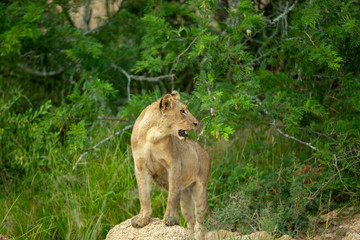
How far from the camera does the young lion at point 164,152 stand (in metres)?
4.52

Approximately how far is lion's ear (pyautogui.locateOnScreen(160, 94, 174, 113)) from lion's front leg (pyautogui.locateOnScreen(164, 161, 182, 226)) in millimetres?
518

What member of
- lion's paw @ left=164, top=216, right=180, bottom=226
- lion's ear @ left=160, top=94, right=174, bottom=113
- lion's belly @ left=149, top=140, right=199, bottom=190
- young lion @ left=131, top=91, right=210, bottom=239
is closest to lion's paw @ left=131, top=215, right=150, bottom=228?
young lion @ left=131, top=91, right=210, bottom=239

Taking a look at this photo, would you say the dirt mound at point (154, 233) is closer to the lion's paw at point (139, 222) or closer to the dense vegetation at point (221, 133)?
the lion's paw at point (139, 222)

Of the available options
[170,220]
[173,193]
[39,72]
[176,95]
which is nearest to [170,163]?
[173,193]

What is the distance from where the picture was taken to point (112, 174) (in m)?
6.88

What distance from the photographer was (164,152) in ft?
15.1

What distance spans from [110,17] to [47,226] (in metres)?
4.93

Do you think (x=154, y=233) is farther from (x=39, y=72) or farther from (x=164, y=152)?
(x=39, y=72)

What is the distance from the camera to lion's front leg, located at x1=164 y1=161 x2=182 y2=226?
460 cm

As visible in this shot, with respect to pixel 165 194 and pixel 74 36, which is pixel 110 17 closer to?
pixel 74 36

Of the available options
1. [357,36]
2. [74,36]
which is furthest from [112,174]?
[357,36]

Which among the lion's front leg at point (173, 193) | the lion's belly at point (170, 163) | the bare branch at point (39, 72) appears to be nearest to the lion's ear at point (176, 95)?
the lion's belly at point (170, 163)

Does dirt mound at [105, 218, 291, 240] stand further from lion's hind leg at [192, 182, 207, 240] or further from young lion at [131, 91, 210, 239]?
lion's hind leg at [192, 182, 207, 240]

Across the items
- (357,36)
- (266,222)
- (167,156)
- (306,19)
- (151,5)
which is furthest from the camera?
(151,5)
